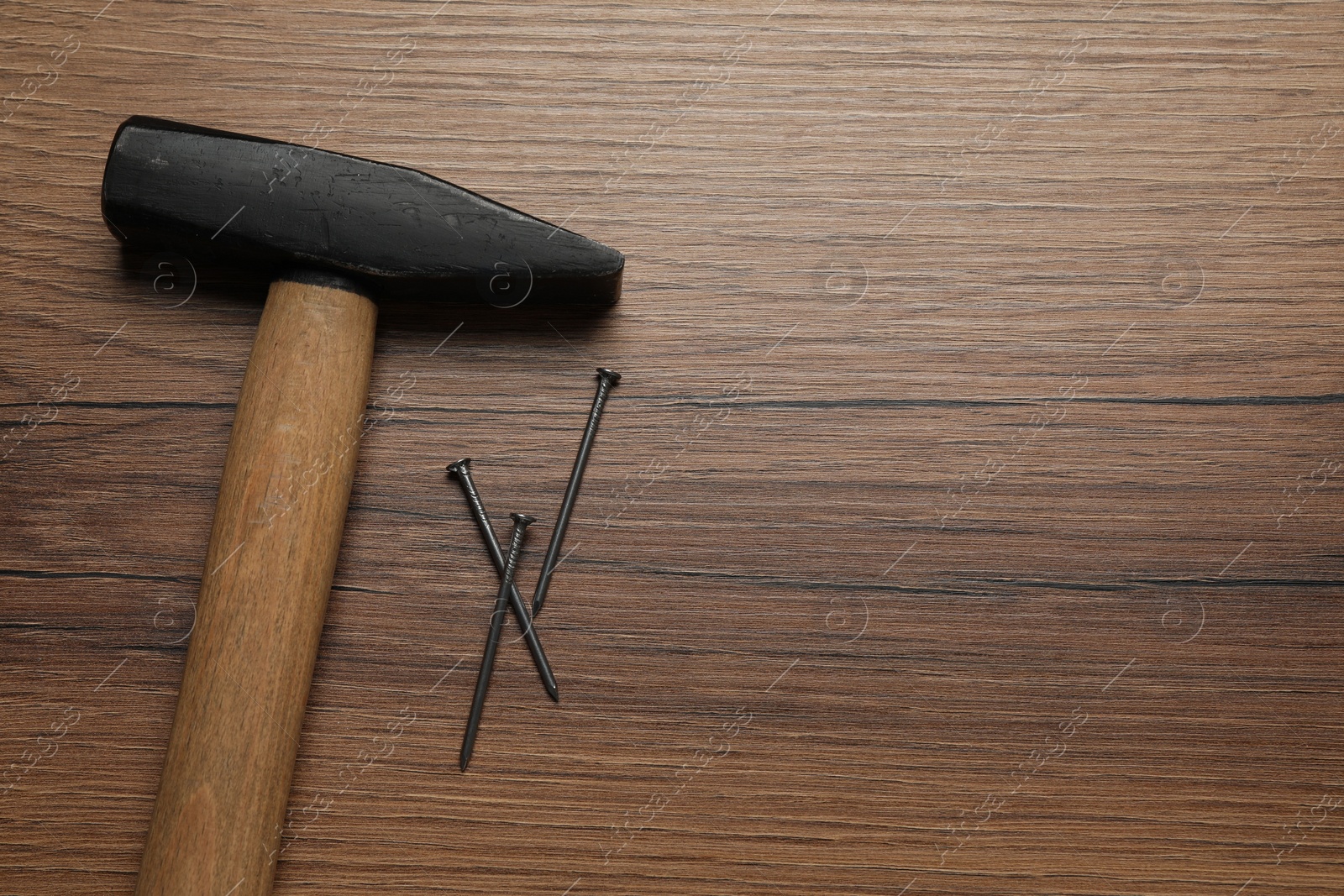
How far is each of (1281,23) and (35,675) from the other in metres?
2.17

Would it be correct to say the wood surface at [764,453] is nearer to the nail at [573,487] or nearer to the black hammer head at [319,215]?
the nail at [573,487]

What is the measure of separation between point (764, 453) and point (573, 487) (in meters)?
0.29

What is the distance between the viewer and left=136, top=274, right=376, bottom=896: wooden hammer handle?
102 cm

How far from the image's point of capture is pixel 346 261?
3.79 feet

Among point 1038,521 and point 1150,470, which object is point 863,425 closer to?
point 1038,521

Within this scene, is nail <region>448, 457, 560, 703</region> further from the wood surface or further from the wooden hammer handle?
the wooden hammer handle

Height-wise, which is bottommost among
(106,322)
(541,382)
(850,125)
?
(541,382)

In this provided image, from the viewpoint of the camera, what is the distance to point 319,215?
45.2 inches

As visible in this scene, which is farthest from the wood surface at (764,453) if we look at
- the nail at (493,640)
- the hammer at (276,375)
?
the hammer at (276,375)

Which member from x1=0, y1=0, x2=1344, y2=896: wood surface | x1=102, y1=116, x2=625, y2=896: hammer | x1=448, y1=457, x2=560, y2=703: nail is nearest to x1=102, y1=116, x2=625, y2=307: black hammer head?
x1=102, y1=116, x2=625, y2=896: hammer

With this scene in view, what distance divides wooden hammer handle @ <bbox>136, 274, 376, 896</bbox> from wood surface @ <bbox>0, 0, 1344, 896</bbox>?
124mm

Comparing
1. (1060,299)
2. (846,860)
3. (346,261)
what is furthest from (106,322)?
(1060,299)

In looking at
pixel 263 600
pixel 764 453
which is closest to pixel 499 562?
pixel 263 600

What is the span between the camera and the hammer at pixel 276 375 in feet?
3.38
